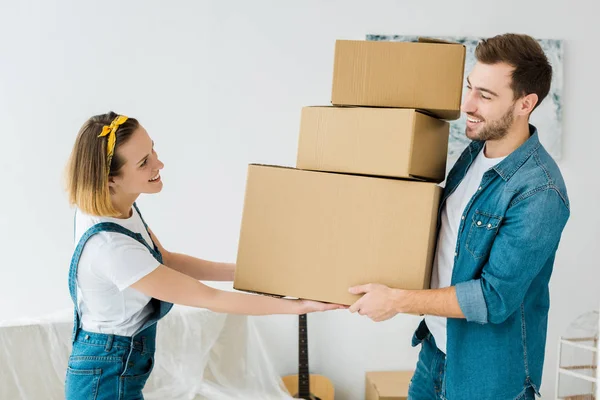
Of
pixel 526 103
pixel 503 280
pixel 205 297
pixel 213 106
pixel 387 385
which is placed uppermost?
pixel 213 106

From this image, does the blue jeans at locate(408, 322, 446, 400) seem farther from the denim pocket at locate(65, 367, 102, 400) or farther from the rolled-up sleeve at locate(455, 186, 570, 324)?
the denim pocket at locate(65, 367, 102, 400)

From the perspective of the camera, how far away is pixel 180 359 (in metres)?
2.65

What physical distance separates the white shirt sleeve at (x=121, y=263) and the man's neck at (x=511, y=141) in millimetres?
845

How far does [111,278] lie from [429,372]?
2.66 feet

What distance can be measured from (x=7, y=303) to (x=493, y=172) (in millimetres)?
2175

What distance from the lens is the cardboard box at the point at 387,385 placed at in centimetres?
288

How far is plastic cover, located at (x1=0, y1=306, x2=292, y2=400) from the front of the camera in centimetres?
238

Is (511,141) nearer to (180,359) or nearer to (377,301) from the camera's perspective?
(377,301)

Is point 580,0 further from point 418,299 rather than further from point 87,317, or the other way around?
point 87,317

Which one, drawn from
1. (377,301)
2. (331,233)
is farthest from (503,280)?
(331,233)

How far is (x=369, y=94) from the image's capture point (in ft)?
5.05

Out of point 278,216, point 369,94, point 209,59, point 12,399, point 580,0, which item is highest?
point 580,0

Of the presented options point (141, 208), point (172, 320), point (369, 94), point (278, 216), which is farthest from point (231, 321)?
point (369, 94)

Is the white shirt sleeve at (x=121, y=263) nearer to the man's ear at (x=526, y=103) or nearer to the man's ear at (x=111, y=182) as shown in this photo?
the man's ear at (x=111, y=182)
